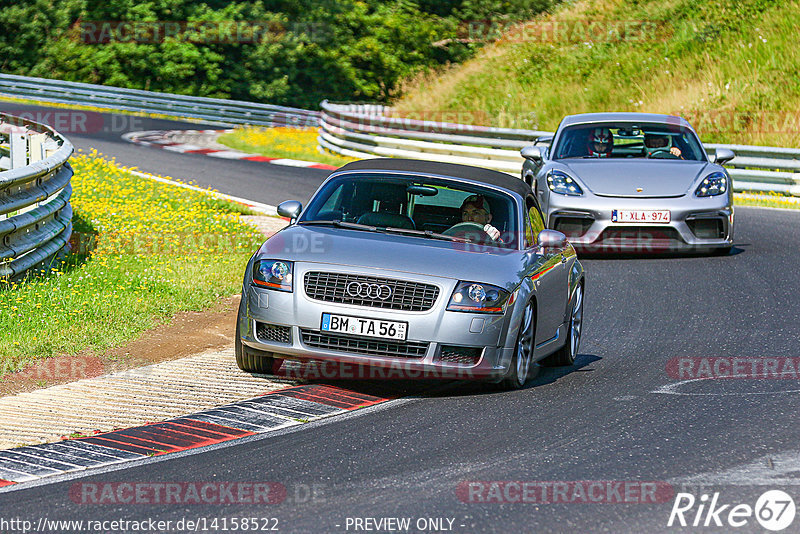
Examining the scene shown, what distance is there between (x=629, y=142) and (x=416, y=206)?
272 inches

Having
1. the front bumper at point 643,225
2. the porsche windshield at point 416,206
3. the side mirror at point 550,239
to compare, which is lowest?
the front bumper at point 643,225

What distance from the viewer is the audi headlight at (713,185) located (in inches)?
539

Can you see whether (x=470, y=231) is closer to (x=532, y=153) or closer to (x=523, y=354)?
(x=523, y=354)

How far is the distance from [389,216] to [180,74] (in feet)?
123

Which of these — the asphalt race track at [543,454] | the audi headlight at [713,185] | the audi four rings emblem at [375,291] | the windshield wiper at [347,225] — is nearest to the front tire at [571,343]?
the asphalt race track at [543,454]

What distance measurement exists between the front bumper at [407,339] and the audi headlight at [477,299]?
38 millimetres

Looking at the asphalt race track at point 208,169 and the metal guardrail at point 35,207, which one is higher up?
the metal guardrail at point 35,207

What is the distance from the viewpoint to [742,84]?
92.8 feet

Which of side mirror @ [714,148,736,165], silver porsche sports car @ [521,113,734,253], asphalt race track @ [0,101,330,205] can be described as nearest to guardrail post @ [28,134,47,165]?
asphalt race track @ [0,101,330,205]

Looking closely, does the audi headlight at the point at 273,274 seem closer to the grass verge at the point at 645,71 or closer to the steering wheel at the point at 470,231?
the steering wheel at the point at 470,231

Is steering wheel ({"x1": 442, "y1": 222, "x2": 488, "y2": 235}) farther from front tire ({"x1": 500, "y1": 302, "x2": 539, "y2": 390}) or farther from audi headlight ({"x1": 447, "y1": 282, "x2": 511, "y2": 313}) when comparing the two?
audi headlight ({"x1": 447, "y1": 282, "x2": 511, "y2": 313})

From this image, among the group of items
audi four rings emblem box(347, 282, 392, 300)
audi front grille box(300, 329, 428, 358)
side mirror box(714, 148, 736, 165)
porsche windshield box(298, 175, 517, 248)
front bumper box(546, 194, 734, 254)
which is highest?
porsche windshield box(298, 175, 517, 248)

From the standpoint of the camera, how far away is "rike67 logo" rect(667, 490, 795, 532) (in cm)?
497

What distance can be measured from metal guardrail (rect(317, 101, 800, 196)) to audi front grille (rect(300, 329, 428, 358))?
1448 cm
